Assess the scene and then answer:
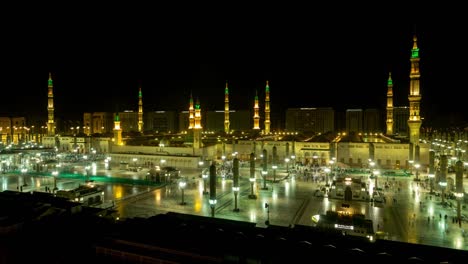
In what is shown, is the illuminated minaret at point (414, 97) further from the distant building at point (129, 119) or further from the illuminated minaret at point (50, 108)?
the distant building at point (129, 119)

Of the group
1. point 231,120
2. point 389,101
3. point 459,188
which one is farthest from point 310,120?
point 459,188

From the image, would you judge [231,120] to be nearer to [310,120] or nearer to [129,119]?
[310,120]

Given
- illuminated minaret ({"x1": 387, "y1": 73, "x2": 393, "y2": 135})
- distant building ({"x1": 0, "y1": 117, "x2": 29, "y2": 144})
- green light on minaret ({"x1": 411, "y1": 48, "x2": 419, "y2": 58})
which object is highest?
green light on minaret ({"x1": 411, "y1": 48, "x2": 419, "y2": 58})

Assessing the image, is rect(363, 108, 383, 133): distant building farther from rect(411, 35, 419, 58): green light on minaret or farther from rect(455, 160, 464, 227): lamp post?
rect(455, 160, 464, 227): lamp post

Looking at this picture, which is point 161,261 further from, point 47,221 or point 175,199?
point 175,199

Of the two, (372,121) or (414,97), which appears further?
(372,121)

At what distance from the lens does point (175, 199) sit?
83.0ft

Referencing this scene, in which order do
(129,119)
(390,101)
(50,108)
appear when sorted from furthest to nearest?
(129,119) < (50,108) < (390,101)

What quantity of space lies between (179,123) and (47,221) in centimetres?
9230

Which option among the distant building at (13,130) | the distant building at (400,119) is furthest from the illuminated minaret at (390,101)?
the distant building at (13,130)

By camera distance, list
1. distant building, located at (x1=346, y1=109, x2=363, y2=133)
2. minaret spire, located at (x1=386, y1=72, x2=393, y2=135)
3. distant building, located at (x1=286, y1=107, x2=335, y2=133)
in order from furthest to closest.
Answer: distant building, located at (x1=286, y1=107, x2=335, y2=133)
distant building, located at (x1=346, y1=109, x2=363, y2=133)
minaret spire, located at (x1=386, y1=72, x2=393, y2=135)

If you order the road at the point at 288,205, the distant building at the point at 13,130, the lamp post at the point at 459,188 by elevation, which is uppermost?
the distant building at the point at 13,130

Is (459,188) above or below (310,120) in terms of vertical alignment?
below

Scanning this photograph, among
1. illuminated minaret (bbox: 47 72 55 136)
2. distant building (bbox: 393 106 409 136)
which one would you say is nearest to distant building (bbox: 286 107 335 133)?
distant building (bbox: 393 106 409 136)
